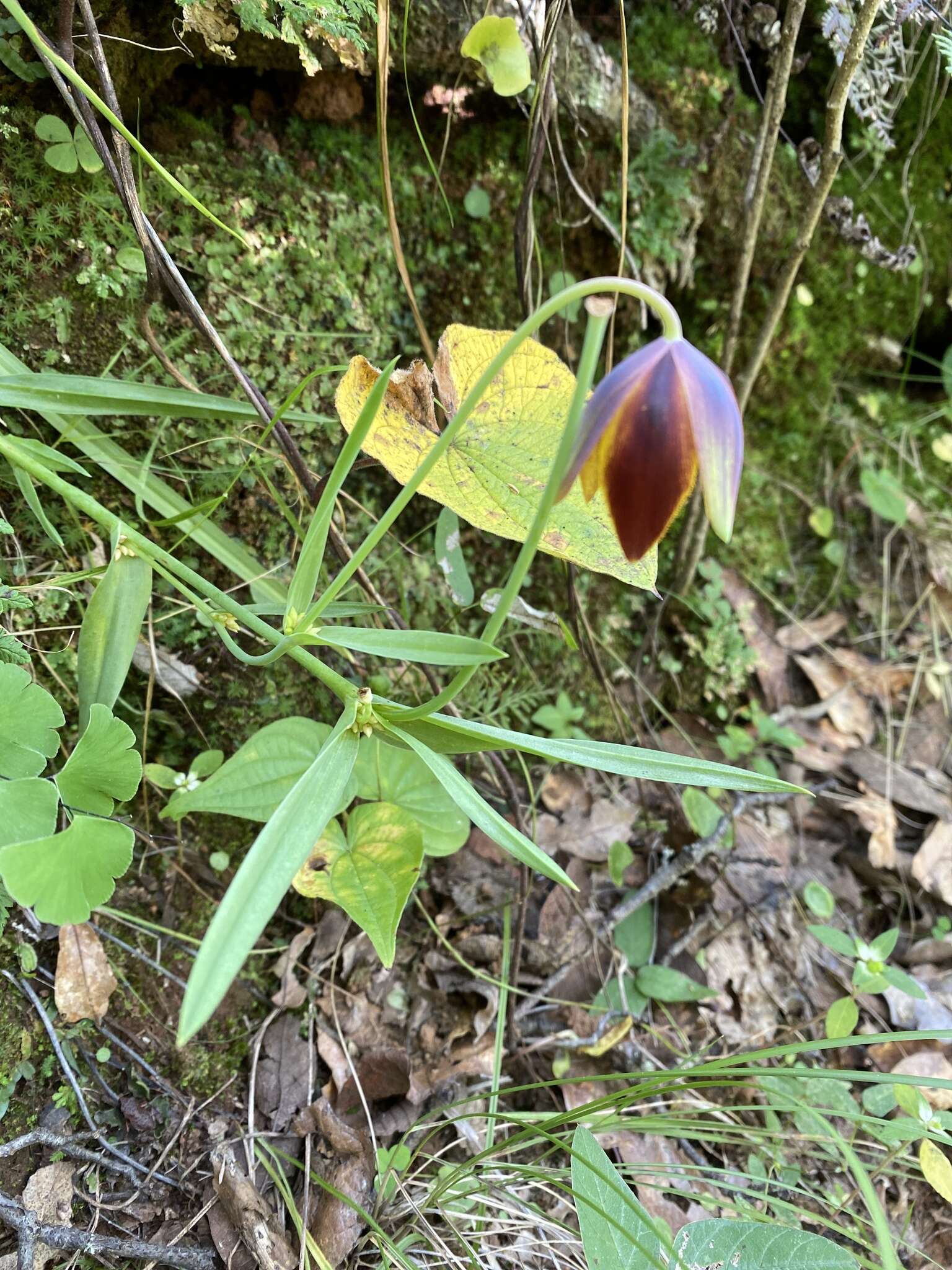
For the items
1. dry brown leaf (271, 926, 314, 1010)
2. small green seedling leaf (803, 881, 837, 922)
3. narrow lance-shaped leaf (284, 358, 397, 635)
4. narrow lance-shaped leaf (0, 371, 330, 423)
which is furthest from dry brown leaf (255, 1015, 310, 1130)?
small green seedling leaf (803, 881, 837, 922)

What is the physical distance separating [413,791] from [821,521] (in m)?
1.50

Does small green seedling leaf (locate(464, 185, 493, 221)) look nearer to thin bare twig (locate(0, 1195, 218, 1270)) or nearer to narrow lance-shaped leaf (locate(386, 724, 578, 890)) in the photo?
narrow lance-shaped leaf (locate(386, 724, 578, 890))

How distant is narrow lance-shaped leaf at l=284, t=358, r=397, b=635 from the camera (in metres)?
0.76

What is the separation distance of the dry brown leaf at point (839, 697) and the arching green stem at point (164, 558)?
4.93ft

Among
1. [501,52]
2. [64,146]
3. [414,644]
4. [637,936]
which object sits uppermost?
[501,52]

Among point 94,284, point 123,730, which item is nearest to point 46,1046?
point 123,730

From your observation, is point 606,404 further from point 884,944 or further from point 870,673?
point 870,673

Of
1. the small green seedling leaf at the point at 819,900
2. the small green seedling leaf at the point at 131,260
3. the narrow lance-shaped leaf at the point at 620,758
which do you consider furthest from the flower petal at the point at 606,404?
the small green seedling leaf at the point at 819,900

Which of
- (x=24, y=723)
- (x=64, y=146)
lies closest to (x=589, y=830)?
(x=24, y=723)

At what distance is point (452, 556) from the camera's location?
51.1 inches

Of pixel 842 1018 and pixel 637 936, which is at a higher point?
pixel 842 1018

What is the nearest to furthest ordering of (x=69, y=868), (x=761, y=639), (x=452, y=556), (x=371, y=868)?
1. (x=69, y=868)
2. (x=371, y=868)
3. (x=452, y=556)
4. (x=761, y=639)

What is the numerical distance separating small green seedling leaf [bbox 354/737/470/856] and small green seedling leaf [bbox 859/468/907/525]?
1.56m

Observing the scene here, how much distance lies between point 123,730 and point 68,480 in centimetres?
48
